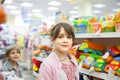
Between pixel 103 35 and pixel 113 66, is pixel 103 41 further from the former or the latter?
pixel 113 66

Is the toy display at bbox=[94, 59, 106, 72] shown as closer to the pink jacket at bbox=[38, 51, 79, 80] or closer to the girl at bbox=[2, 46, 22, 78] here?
the pink jacket at bbox=[38, 51, 79, 80]

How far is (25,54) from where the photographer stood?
784 cm

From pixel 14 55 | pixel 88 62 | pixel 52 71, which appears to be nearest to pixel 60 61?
pixel 52 71

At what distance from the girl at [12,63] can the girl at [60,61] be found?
60.7 inches

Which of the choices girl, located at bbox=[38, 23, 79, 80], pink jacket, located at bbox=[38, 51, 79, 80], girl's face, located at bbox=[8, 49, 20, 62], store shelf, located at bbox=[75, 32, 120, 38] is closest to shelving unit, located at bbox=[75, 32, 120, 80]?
store shelf, located at bbox=[75, 32, 120, 38]

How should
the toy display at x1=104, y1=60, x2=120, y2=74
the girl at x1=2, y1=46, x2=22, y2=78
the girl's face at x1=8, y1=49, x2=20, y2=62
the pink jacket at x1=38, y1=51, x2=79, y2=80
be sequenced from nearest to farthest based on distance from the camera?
1. the pink jacket at x1=38, y1=51, x2=79, y2=80
2. the toy display at x1=104, y1=60, x2=120, y2=74
3. the girl at x1=2, y1=46, x2=22, y2=78
4. the girl's face at x1=8, y1=49, x2=20, y2=62

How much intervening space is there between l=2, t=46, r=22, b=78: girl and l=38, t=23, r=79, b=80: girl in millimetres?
1541

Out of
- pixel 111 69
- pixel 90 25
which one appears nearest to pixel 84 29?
pixel 90 25

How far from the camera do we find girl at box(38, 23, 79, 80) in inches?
51.6

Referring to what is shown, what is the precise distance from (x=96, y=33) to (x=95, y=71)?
371 millimetres

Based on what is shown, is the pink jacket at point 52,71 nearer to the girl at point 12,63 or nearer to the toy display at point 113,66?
the toy display at point 113,66

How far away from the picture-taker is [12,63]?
9.57ft

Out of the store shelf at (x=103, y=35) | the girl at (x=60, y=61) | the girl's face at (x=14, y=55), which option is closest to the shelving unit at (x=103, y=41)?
the store shelf at (x=103, y=35)

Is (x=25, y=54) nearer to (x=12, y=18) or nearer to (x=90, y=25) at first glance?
(x=90, y=25)
